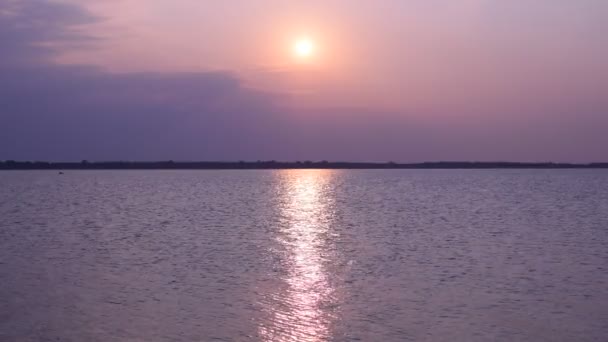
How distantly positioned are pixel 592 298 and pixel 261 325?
10004mm

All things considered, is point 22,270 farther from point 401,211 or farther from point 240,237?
point 401,211

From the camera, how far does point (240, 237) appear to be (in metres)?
37.2

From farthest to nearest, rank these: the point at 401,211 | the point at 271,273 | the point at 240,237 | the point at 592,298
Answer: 1. the point at 401,211
2. the point at 240,237
3. the point at 271,273
4. the point at 592,298

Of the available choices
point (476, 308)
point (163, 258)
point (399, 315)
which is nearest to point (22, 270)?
point (163, 258)

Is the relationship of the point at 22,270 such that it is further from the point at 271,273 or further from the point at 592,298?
the point at 592,298

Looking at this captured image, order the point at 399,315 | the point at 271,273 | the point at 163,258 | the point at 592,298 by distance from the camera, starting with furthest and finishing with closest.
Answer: the point at 163,258 → the point at 271,273 → the point at 592,298 → the point at 399,315

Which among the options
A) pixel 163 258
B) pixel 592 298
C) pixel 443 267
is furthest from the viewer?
pixel 163 258

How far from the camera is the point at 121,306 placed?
19.2 m

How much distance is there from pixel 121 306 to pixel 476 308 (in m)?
9.66

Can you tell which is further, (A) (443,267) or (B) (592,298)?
(A) (443,267)

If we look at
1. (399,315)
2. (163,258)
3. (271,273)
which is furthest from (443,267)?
(163,258)

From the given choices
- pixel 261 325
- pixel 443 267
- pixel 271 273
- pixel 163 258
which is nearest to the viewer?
pixel 261 325

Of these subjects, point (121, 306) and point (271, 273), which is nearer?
point (121, 306)

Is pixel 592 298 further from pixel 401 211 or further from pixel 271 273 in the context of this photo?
pixel 401 211
